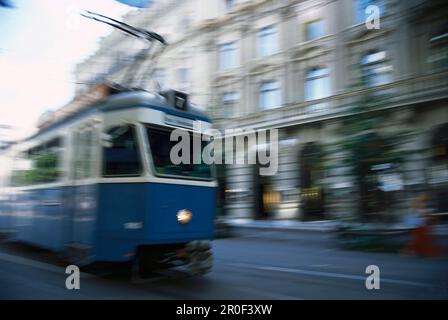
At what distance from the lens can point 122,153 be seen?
673cm

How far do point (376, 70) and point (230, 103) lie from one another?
31.4ft

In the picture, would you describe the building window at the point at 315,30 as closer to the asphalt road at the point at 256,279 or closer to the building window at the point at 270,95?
the building window at the point at 270,95

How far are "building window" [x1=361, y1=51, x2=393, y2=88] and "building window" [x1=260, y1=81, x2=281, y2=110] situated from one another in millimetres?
4665

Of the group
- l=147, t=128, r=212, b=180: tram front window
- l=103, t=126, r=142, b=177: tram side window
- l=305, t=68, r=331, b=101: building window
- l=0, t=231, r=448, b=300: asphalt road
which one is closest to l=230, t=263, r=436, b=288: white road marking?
l=0, t=231, r=448, b=300: asphalt road

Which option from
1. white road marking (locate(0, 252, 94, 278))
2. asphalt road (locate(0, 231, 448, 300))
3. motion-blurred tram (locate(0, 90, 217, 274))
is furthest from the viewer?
white road marking (locate(0, 252, 94, 278))

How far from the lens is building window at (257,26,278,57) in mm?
22078

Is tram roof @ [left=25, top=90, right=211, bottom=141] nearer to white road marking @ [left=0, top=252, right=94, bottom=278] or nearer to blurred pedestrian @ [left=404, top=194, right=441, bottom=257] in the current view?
white road marking @ [left=0, top=252, right=94, bottom=278]

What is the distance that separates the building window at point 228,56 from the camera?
2383cm

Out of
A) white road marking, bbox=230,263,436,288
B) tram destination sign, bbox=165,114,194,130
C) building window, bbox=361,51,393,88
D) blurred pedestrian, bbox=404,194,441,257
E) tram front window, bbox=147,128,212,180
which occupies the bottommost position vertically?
white road marking, bbox=230,263,436,288

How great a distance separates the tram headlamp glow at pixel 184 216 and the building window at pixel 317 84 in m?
14.0

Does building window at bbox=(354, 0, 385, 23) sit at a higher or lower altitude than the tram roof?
higher

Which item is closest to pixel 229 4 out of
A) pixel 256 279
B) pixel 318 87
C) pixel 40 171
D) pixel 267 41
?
pixel 267 41

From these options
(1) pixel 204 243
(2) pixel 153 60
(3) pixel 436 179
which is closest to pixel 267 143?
(3) pixel 436 179

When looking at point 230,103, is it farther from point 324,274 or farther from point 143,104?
point 143,104
